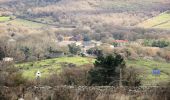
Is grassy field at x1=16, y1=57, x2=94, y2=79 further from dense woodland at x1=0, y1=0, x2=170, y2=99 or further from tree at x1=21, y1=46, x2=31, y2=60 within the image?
tree at x1=21, y1=46, x2=31, y2=60

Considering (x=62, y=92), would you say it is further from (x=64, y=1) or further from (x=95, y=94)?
(x=64, y=1)

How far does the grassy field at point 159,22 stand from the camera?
125312 millimetres

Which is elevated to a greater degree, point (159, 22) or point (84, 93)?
point (84, 93)

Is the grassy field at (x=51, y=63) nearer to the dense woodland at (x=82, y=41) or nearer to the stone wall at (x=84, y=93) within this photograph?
the dense woodland at (x=82, y=41)

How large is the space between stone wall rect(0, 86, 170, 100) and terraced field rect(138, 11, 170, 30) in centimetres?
9849

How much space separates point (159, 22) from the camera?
13438 cm

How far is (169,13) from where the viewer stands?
144 meters

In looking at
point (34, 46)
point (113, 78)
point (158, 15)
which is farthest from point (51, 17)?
point (113, 78)

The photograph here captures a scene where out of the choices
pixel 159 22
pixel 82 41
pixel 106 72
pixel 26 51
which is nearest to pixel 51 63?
pixel 26 51

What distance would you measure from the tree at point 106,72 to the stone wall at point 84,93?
6983mm

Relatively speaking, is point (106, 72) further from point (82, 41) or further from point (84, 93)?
point (82, 41)

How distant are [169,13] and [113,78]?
11436 centimetres

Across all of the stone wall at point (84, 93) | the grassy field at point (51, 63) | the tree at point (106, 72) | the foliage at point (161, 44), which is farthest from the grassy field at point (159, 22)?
the stone wall at point (84, 93)

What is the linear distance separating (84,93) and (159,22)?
112968mm
